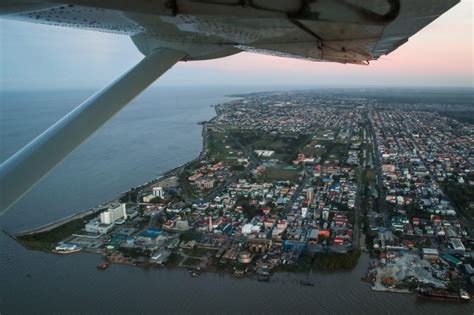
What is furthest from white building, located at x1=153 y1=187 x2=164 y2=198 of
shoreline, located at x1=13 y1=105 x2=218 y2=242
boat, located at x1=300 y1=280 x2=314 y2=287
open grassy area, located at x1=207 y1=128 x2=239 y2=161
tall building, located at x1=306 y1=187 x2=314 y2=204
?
boat, located at x1=300 y1=280 x2=314 y2=287

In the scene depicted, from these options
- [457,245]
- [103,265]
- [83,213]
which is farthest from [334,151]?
[103,265]

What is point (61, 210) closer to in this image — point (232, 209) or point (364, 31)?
point (232, 209)

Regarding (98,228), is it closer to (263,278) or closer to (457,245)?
(263,278)

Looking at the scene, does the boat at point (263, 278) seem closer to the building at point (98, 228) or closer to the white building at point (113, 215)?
the building at point (98, 228)

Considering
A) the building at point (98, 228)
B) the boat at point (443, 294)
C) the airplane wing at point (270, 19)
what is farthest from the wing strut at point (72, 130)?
the building at point (98, 228)

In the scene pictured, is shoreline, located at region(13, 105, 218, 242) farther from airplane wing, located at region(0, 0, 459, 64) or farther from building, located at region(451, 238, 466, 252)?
airplane wing, located at region(0, 0, 459, 64)

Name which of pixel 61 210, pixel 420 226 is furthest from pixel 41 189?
pixel 420 226
